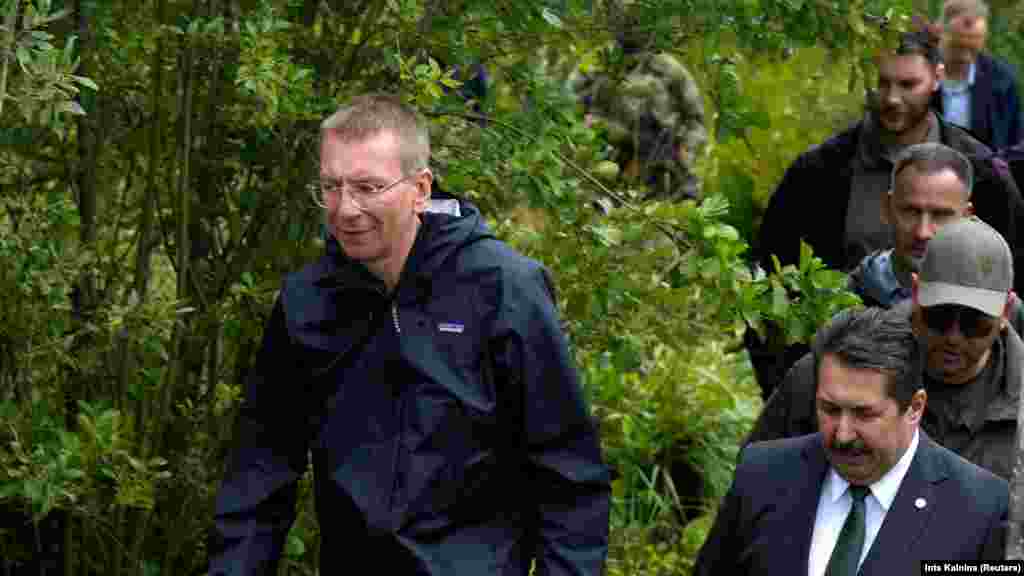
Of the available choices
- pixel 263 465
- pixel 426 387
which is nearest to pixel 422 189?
pixel 426 387

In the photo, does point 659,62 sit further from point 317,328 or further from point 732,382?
point 317,328

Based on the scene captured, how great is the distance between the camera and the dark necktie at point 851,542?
13.9 feet

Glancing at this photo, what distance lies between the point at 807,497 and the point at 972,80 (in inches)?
250

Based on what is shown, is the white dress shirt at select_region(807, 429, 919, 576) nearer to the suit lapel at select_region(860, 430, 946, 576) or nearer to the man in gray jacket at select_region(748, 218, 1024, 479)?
the suit lapel at select_region(860, 430, 946, 576)

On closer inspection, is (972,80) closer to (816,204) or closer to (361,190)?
(816,204)

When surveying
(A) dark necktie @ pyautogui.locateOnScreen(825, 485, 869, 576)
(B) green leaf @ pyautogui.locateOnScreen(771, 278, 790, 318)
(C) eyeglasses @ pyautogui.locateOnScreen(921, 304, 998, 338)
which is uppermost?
(C) eyeglasses @ pyautogui.locateOnScreen(921, 304, 998, 338)

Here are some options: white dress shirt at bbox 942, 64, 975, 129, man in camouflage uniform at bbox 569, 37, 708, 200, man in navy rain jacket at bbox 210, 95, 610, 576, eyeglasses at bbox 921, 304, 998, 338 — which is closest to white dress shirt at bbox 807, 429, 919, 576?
man in navy rain jacket at bbox 210, 95, 610, 576

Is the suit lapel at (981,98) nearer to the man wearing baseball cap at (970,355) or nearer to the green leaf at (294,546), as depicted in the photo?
the man wearing baseball cap at (970,355)

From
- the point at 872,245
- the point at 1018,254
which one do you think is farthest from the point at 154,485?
the point at 1018,254

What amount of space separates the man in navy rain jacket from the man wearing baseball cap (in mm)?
1067

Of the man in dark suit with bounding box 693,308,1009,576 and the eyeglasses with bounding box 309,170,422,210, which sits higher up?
the eyeglasses with bounding box 309,170,422,210

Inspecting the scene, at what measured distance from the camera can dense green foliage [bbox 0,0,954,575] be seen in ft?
17.7

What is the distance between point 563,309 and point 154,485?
1305 mm

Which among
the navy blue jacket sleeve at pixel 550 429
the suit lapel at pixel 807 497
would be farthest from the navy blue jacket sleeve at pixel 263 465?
the suit lapel at pixel 807 497
